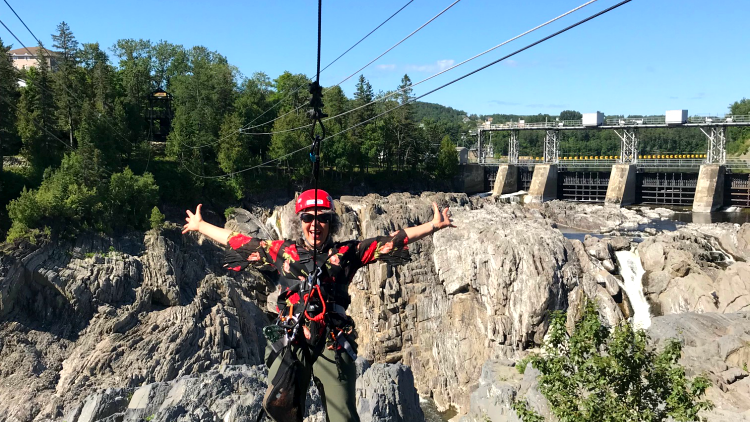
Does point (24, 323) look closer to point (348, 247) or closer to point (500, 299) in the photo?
point (500, 299)

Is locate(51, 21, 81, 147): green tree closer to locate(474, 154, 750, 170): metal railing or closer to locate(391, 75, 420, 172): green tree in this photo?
locate(391, 75, 420, 172): green tree

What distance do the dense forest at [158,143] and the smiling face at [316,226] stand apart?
42.8 feet

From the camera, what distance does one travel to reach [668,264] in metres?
26.3

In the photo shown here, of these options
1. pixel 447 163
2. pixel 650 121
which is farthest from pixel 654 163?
pixel 447 163

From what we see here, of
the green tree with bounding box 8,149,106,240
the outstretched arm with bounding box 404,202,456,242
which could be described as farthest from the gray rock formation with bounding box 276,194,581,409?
the outstretched arm with bounding box 404,202,456,242

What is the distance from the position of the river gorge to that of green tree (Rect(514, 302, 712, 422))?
482cm

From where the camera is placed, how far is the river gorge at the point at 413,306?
57.6 ft

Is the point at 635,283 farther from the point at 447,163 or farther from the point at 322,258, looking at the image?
the point at 447,163

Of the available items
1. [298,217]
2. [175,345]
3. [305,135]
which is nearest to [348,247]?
[298,217]

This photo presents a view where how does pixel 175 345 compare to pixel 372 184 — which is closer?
pixel 175 345

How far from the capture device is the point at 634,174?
5409 cm

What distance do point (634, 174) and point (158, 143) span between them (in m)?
42.0

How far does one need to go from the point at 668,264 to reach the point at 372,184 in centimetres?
3134

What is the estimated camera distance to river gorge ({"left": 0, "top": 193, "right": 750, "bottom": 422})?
17562mm
